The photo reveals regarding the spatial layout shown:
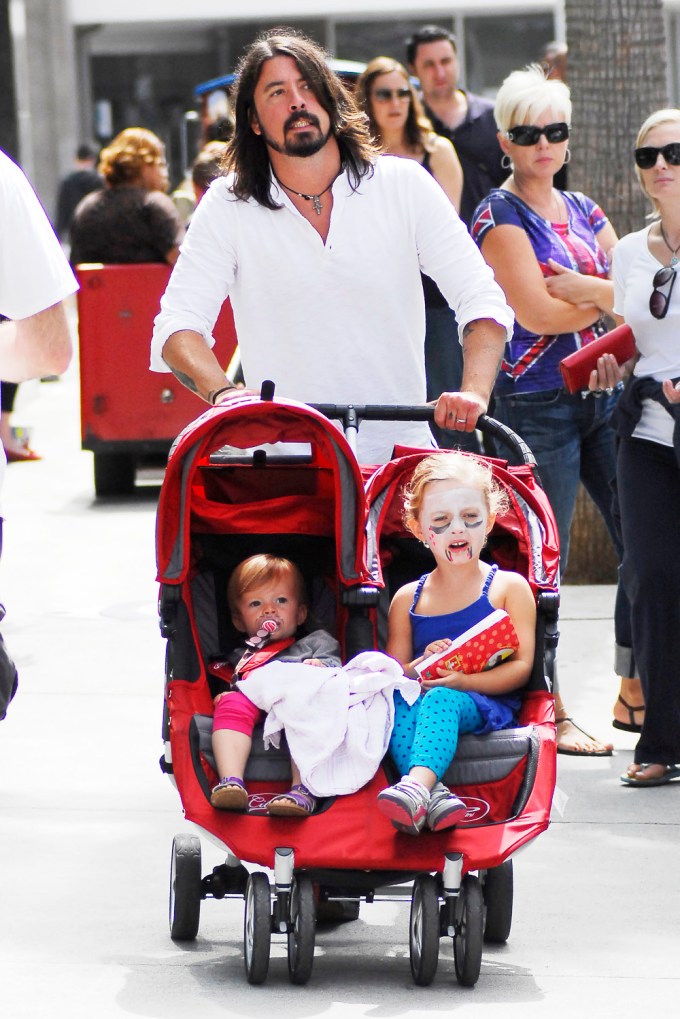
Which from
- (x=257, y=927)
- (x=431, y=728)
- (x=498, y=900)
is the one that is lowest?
(x=498, y=900)

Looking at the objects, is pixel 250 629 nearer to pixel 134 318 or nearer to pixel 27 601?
A: pixel 27 601

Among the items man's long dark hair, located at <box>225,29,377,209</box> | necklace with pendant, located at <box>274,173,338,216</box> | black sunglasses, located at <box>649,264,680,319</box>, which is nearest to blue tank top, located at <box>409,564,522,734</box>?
necklace with pendant, located at <box>274,173,338,216</box>

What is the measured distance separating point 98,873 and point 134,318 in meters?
6.26

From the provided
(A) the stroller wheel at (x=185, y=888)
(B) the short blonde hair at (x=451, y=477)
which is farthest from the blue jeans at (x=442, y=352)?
(A) the stroller wheel at (x=185, y=888)

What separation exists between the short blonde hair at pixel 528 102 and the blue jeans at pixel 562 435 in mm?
892

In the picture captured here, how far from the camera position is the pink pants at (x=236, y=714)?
402 centimetres

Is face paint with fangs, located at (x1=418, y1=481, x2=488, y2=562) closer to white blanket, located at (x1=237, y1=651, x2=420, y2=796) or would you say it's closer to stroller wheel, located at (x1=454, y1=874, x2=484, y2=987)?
white blanket, located at (x1=237, y1=651, x2=420, y2=796)

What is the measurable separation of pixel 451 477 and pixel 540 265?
1.94 m

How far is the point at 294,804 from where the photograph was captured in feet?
12.7

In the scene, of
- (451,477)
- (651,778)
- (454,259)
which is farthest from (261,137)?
(651,778)

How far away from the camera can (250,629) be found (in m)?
4.28

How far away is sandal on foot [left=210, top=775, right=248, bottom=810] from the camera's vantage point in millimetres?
3885

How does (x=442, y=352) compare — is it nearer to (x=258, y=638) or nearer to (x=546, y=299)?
(x=546, y=299)

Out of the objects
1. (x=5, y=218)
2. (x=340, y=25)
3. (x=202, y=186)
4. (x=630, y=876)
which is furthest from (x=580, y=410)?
(x=340, y=25)
